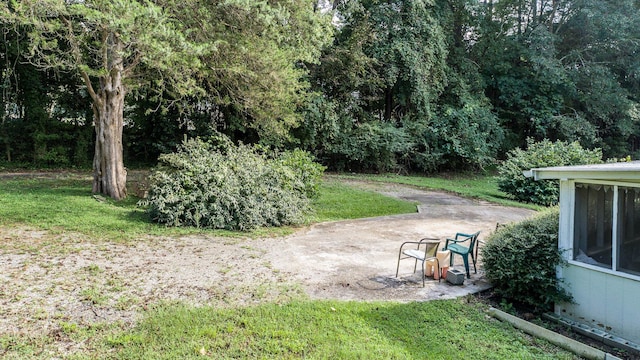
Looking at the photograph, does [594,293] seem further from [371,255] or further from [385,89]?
[385,89]

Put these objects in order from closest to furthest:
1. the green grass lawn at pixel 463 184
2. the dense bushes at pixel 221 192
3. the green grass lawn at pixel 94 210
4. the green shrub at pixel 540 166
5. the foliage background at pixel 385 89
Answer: the green grass lawn at pixel 94 210 → the dense bushes at pixel 221 192 → the foliage background at pixel 385 89 → the green shrub at pixel 540 166 → the green grass lawn at pixel 463 184

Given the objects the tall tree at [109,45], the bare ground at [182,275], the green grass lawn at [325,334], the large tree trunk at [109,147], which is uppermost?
the tall tree at [109,45]

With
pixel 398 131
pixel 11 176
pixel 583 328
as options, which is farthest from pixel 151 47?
pixel 398 131

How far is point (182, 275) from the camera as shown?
5.38 meters

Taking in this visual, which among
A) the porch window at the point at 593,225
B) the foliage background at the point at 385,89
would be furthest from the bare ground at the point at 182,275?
the foliage background at the point at 385,89

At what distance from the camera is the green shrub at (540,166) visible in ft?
43.4

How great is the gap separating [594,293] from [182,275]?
16.2 feet

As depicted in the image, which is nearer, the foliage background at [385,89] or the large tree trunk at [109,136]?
the large tree trunk at [109,136]

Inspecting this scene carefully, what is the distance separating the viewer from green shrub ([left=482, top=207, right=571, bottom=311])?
5.17m

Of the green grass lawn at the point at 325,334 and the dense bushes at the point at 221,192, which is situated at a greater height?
the dense bushes at the point at 221,192

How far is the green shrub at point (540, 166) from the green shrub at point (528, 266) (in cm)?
845

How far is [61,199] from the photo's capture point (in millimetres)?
9172

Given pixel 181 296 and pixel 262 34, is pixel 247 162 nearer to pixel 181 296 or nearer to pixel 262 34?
pixel 262 34

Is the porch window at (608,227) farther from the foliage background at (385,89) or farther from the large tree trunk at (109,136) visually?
the large tree trunk at (109,136)
